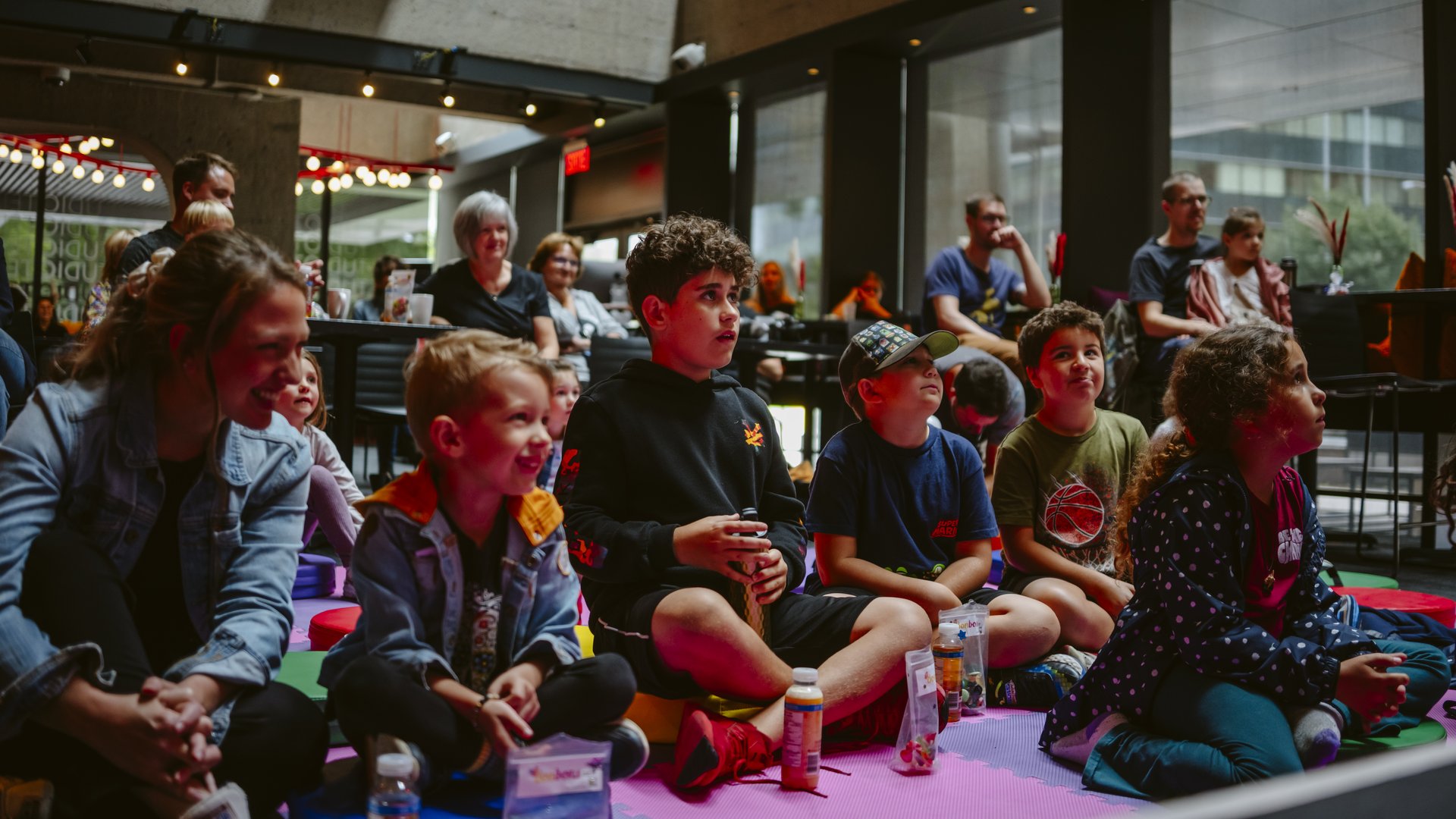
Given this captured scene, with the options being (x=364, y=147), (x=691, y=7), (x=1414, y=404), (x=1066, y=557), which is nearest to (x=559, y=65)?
(x=691, y=7)

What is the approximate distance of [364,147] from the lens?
12.1 m

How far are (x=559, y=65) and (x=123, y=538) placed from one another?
784 centimetres

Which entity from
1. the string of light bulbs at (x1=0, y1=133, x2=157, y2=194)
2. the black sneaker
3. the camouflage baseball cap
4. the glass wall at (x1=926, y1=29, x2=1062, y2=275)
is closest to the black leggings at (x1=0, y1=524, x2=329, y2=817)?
the black sneaker

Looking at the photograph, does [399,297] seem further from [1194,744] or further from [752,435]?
[1194,744]

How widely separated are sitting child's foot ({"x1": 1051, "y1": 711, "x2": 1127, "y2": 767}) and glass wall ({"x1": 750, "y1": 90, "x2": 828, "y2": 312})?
6521 mm

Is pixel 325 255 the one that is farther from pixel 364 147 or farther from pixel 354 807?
pixel 354 807

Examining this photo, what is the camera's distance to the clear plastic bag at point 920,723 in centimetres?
192

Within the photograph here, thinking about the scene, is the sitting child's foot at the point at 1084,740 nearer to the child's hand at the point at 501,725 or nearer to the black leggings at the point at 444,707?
the black leggings at the point at 444,707

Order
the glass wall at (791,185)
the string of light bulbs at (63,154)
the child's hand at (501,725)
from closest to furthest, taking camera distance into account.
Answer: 1. the child's hand at (501,725)
2. the glass wall at (791,185)
3. the string of light bulbs at (63,154)

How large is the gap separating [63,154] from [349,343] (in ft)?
27.7

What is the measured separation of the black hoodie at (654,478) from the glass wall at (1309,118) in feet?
14.2

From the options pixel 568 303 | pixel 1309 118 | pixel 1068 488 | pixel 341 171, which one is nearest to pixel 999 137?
pixel 1309 118

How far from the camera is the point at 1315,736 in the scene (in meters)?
1.85

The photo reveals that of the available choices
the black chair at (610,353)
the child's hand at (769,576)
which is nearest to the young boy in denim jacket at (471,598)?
the child's hand at (769,576)
